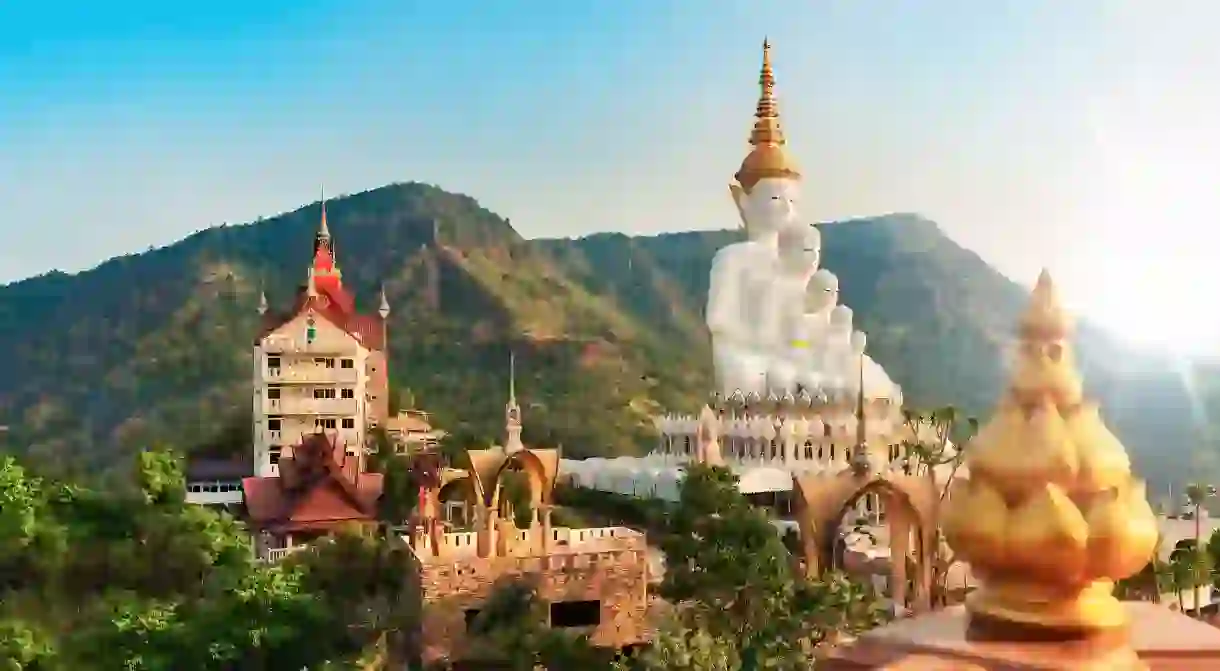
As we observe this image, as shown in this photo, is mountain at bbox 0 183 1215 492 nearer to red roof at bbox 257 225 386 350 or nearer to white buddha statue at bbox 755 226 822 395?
red roof at bbox 257 225 386 350

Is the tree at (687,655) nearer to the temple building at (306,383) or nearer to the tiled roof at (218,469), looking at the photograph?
the temple building at (306,383)

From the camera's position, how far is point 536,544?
10.8 metres

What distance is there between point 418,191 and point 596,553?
115ft

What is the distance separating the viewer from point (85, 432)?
2745 centimetres

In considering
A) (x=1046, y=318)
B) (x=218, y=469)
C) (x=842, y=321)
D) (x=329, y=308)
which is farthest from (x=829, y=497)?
(x=329, y=308)

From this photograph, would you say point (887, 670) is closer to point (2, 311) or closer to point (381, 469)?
point (381, 469)

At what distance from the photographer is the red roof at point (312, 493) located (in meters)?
14.2

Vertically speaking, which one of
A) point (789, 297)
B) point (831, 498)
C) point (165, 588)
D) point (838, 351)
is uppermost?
point (789, 297)

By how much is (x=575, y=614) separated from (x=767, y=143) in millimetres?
10357

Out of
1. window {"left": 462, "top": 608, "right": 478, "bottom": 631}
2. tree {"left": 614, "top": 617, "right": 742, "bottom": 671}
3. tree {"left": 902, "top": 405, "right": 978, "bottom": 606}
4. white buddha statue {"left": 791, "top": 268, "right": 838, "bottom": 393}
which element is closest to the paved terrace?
window {"left": 462, "top": 608, "right": 478, "bottom": 631}

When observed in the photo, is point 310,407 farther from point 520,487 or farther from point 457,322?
point 457,322

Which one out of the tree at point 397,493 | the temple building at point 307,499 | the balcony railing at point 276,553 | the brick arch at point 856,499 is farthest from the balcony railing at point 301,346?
the brick arch at point 856,499

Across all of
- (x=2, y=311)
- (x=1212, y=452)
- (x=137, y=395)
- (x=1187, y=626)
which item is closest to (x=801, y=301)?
(x=1212, y=452)

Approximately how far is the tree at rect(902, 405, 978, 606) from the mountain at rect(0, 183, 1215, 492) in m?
2.84
